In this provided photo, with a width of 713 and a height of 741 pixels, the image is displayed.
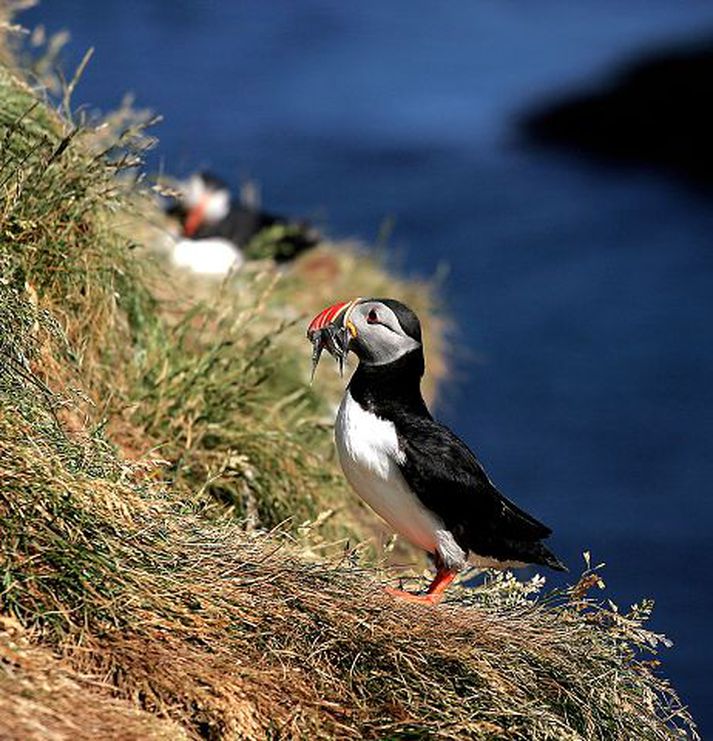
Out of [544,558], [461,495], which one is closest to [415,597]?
[461,495]

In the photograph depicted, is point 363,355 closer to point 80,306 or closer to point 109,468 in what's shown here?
point 109,468

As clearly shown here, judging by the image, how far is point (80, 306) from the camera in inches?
217

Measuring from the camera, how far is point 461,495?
14.8 feet

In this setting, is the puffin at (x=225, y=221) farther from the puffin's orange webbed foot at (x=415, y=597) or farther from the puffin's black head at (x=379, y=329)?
the puffin's orange webbed foot at (x=415, y=597)

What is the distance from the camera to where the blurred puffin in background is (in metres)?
10.2

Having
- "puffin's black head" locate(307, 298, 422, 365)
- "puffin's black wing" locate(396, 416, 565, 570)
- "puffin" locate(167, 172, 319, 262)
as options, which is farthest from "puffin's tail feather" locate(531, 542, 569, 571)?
"puffin" locate(167, 172, 319, 262)

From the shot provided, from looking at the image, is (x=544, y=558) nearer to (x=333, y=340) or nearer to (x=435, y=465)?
(x=435, y=465)

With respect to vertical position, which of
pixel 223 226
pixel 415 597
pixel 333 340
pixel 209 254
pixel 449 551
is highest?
pixel 223 226

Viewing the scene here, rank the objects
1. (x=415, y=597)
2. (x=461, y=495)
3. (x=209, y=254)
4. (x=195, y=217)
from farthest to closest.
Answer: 1. (x=195, y=217)
2. (x=209, y=254)
3. (x=461, y=495)
4. (x=415, y=597)

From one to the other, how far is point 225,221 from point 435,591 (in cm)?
657

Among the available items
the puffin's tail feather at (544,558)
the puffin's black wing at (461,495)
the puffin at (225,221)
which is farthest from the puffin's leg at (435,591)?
the puffin at (225,221)

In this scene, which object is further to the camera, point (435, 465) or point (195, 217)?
point (195, 217)

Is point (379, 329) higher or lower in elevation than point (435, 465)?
higher

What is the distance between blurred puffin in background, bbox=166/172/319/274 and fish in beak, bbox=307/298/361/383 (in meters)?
5.36
